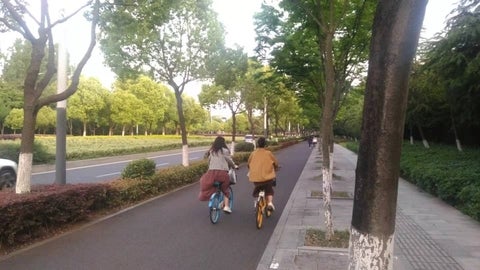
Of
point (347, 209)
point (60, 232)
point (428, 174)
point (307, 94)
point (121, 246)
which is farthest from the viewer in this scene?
point (307, 94)

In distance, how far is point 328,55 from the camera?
8.07 m

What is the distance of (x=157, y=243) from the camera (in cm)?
693

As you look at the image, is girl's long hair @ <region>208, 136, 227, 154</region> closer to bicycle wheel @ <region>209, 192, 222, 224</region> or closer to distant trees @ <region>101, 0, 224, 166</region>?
bicycle wheel @ <region>209, 192, 222, 224</region>

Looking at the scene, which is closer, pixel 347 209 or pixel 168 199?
pixel 347 209

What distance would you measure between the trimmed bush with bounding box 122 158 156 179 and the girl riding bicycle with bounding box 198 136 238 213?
10.1 ft

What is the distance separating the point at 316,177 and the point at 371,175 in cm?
1518

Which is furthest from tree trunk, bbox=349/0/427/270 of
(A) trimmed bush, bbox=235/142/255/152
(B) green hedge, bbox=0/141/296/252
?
(A) trimmed bush, bbox=235/142/255/152

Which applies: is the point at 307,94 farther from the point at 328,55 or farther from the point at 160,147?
the point at 160,147

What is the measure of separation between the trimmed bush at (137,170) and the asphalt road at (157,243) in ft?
4.55

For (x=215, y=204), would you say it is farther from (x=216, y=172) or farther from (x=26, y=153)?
(x=26, y=153)

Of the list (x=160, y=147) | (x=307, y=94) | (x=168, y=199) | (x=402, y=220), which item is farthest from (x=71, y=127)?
(x=402, y=220)

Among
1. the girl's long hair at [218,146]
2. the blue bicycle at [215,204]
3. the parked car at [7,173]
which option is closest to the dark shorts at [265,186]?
the blue bicycle at [215,204]

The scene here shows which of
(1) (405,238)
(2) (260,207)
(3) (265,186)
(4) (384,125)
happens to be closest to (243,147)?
(3) (265,186)

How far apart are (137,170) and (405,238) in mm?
6546
